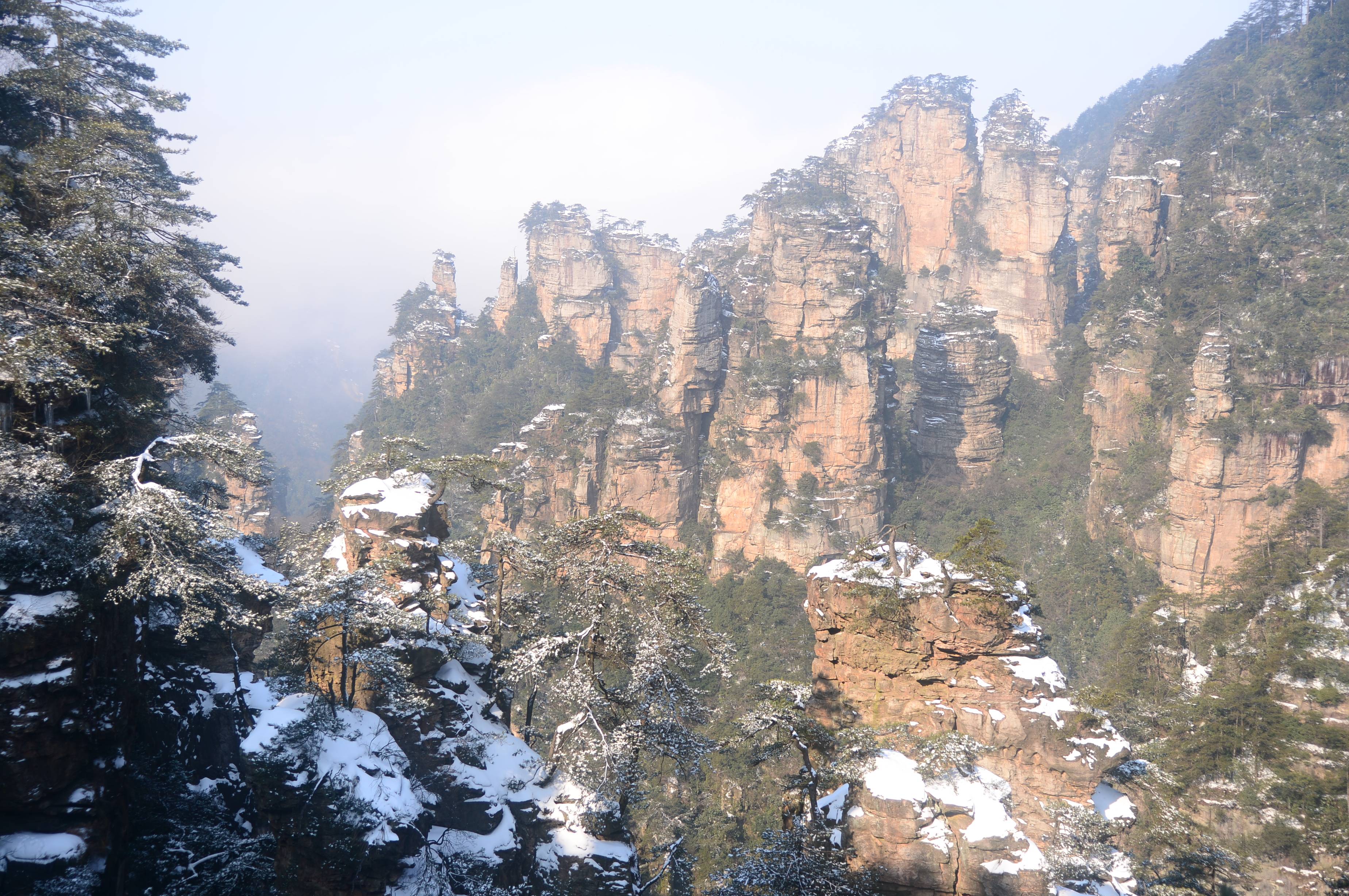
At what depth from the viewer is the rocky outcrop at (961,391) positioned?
1721 inches

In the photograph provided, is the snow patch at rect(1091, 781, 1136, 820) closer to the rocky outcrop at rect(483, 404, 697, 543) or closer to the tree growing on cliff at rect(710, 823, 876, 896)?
the tree growing on cliff at rect(710, 823, 876, 896)

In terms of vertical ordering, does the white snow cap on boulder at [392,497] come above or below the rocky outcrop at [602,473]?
above

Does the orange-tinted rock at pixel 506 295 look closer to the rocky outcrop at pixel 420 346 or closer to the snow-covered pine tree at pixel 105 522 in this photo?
the rocky outcrop at pixel 420 346

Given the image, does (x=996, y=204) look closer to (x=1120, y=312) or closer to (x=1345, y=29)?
(x=1120, y=312)

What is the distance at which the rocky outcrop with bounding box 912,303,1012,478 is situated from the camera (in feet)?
143

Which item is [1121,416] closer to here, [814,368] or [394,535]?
[814,368]

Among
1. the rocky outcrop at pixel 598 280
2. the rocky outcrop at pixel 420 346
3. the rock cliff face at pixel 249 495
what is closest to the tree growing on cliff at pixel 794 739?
the rock cliff face at pixel 249 495

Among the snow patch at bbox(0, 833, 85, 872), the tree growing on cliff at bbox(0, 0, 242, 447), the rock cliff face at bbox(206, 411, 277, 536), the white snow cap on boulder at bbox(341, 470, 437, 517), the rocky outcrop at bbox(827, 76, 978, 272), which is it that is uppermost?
the rocky outcrop at bbox(827, 76, 978, 272)

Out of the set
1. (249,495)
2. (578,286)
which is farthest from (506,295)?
(249,495)

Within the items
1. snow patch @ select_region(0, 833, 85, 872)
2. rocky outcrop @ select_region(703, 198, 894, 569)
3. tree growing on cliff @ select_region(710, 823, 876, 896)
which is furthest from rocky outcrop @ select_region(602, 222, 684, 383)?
snow patch @ select_region(0, 833, 85, 872)

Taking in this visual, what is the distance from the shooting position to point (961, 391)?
1735 inches

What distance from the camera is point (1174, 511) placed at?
3284cm

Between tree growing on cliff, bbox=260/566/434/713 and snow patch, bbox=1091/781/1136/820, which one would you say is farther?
snow patch, bbox=1091/781/1136/820

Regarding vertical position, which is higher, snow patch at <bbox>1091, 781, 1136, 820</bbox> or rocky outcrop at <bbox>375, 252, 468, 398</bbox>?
rocky outcrop at <bbox>375, 252, 468, 398</bbox>
